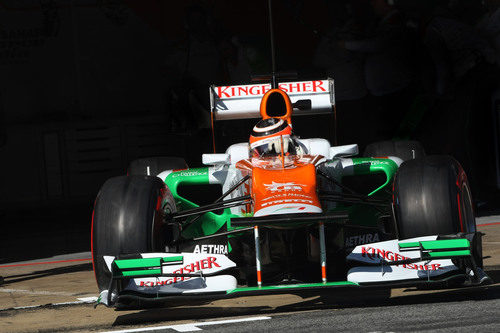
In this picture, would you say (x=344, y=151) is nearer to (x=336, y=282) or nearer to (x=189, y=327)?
(x=336, y=282)

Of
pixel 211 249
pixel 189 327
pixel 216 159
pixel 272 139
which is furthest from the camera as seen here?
pixel 216 159

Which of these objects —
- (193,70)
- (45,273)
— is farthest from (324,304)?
(193,70)

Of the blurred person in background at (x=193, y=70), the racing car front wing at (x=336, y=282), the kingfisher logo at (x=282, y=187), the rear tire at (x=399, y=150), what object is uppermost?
the blurred person in background at (x=193, y=70)

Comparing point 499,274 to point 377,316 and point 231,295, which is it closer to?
point 377,316

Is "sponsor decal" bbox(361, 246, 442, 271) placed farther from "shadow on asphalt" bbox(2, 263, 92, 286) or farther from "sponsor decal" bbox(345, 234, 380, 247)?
"shadow on asphalt" bbox(2, 263, 92, 286)

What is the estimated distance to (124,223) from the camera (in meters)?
7.30

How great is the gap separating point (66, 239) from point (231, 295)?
279 inches

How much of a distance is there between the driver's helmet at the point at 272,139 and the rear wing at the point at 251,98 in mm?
1510

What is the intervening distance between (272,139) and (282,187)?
46.7 inches

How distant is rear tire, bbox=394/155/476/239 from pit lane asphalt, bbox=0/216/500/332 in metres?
0.50

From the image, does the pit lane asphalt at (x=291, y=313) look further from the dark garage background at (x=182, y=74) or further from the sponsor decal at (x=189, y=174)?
the dark garage background at (x=182, y=74)

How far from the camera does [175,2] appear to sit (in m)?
16.7

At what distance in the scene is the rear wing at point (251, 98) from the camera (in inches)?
403

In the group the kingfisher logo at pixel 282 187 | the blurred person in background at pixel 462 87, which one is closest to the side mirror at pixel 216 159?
the kingfisher logo at pixel 282 187
